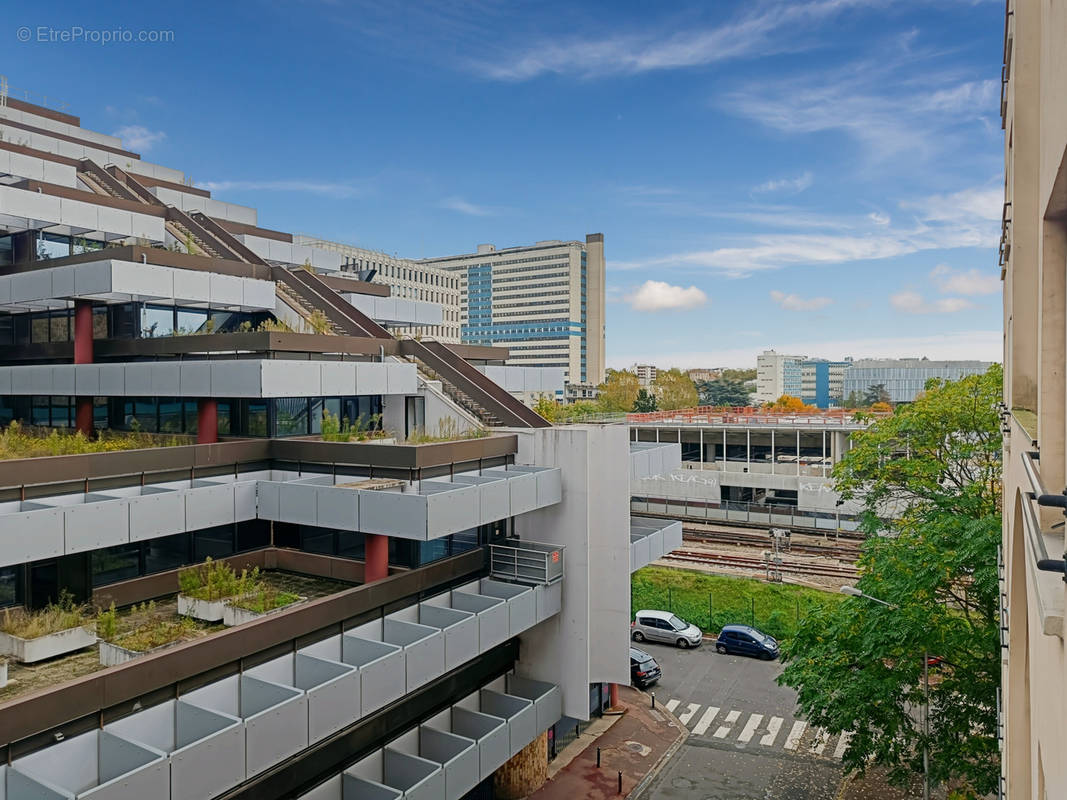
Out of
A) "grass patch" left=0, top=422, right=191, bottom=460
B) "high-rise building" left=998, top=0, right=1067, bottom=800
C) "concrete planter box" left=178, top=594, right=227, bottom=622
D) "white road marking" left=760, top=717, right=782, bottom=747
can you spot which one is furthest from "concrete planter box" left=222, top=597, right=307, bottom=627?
"white road marking" left=760, top=717, right=782, bottom=747

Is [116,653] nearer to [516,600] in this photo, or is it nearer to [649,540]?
[516,600]

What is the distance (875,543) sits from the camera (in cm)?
2422

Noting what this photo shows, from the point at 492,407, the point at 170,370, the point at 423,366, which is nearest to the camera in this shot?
the point at 170,370

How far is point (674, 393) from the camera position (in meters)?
120

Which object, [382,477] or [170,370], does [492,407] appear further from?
[170,370]

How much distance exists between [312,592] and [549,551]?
7039 millimetres

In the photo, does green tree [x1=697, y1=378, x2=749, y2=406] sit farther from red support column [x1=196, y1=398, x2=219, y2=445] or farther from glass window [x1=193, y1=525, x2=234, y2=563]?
glass window [x1=193, y1=525, x2=234, y2=563]

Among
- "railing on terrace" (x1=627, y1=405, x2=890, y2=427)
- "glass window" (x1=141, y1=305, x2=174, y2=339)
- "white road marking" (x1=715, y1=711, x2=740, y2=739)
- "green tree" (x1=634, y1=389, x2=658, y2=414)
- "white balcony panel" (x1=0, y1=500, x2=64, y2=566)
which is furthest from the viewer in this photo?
"green tree" (x1=634, y1=389, x2=658, y2=414)

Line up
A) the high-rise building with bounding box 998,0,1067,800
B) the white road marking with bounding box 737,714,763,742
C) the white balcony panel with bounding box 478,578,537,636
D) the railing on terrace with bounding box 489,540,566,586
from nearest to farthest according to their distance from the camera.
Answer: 1. the high-rise building with bounding box 998,0,1067,800
2. the white balcony panel with bounding box 478,578,537,636
3. the railing on terrace with bounding box 489,540,566,586
4. the white road marking with bounding box 737,714,763,742

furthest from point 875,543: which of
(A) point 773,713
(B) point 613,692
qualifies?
(B) point 613,692

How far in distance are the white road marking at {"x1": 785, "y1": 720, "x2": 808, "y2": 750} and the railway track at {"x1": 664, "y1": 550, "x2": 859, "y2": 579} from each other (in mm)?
17369

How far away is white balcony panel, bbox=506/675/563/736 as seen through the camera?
74.8 feet

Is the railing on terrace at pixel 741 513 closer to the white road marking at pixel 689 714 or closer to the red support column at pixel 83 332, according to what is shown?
the white road marking at pixel 689 714

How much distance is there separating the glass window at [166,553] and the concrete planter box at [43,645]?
3.70 meters
